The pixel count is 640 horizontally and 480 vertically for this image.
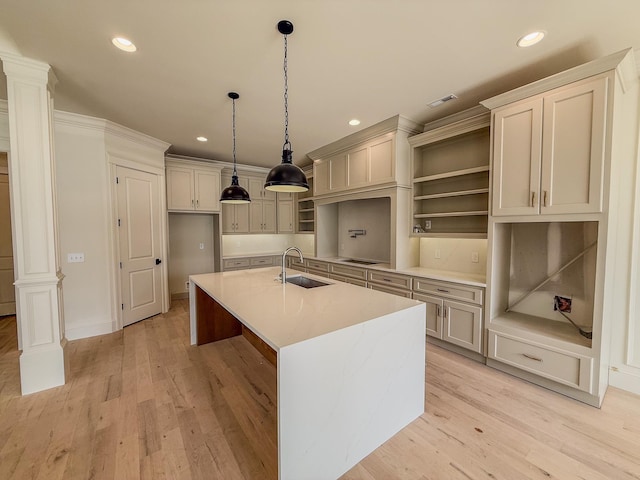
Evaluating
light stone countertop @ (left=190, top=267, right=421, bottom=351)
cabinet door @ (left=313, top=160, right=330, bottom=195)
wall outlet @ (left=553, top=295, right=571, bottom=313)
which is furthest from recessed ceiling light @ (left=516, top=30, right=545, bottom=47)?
cabinet door @ (left=313, top=160, right=330, bottom=195)

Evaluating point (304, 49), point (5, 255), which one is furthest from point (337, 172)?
point (5, 255)

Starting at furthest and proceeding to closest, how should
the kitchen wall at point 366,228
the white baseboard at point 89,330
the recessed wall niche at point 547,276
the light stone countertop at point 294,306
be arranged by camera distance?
the kitchen wall at point 366,228 < the white baseboard at point 89,330 < the recessed wall niche at point 547,276 < the light stone countertop at point 294,306

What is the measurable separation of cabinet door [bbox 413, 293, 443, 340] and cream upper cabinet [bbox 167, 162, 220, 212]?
12.9ft

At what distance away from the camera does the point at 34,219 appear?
2.26 m

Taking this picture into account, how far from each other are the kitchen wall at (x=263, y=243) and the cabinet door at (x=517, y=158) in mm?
3904

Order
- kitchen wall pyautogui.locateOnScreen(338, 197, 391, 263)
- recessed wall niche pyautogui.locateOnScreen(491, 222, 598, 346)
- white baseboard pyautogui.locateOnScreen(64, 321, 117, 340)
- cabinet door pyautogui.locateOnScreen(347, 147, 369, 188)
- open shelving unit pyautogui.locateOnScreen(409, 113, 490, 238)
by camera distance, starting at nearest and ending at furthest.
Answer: recessed wall niche pyautogui.locateOnScreen(491, 222, 598, 346), open shelving unit pyautogui.locateOnScreen(409, 113, 490, 238), white baseboard pyautogui.locateOnScreen(64, 321, 117, 340), cabinet door pyautogui.locateOnScreen(347, 147, 369, 188), kitchen wall pyautogui.locateOnScreen(338, 197, 391, 263)

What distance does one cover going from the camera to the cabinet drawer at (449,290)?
8.98ft

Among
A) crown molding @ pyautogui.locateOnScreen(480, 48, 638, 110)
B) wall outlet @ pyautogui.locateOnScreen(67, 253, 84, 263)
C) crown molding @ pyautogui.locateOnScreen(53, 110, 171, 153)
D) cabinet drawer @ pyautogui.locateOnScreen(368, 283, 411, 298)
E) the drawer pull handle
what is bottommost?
the drawer pull handle

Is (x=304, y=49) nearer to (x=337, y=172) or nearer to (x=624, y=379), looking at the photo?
(x=337, y=172)

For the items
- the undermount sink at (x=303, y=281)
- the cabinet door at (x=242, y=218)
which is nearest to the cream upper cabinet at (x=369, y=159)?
the undermount sink at (x=303, y=281)

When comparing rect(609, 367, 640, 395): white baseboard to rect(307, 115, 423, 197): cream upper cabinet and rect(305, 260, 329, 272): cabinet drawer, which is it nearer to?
rect(307, 115, 423, 197): cream upper cabinet

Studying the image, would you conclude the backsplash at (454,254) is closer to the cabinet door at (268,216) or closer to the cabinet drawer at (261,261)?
the cabinet drawer at (261,261)

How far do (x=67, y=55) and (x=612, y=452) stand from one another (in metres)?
4.75

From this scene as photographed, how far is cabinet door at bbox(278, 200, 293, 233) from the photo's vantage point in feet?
19.5
